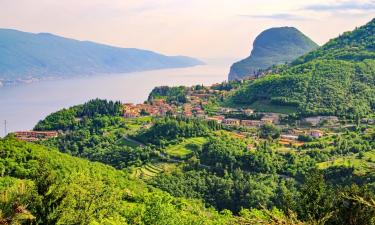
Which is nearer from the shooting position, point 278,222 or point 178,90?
point 278,222

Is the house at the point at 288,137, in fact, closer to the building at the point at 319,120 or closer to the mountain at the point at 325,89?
the building at the point at 319,120

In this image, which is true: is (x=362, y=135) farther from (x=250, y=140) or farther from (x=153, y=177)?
(x=153, y=177)

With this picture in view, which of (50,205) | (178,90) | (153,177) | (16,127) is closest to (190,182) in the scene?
(153,177)

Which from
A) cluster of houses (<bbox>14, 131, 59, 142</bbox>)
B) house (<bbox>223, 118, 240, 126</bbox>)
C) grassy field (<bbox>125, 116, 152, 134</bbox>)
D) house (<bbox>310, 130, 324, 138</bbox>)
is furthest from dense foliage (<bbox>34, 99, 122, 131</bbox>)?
house (<bbox>310, 130, 324, 138</bbox>)

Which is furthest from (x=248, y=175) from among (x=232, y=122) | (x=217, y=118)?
(x=217, y=118)

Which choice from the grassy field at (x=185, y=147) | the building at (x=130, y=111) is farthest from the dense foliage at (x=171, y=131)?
the building at (x=130, y=111)

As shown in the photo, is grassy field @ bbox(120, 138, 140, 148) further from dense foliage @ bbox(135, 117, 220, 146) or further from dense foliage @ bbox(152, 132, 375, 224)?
dense foliage @ bbox(152, 132, 375, 224)
